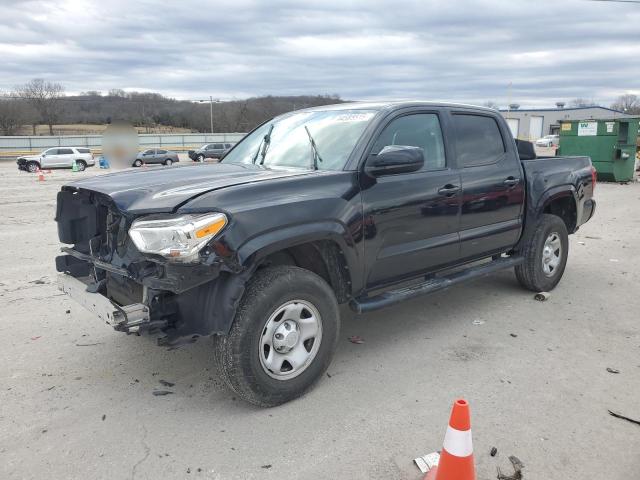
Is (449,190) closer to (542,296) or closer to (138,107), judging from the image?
(542,296)

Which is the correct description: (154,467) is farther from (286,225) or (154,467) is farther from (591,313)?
(591,313)

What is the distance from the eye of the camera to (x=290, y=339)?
11.2ft

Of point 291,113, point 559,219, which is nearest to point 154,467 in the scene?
point 291,113

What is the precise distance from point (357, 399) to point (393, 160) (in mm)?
1650

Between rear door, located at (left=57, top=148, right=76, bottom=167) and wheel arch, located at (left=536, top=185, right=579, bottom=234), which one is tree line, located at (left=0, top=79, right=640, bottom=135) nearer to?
rear door, located at (left=57, top=148, right=76, bottom=167)

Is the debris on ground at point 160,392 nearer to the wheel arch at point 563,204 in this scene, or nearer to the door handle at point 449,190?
the door handle at point 449,190

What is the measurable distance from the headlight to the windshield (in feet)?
3.96

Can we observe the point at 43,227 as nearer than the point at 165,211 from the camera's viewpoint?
No

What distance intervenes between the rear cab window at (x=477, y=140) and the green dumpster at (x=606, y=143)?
595 inches

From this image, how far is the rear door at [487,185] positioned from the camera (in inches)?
185

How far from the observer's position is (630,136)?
17.8m

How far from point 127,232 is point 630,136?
1883cm

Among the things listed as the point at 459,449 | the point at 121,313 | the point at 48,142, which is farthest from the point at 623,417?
the point at 48,142

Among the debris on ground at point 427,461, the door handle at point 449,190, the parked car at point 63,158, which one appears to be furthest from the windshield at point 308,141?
the parked car at point 63,158
